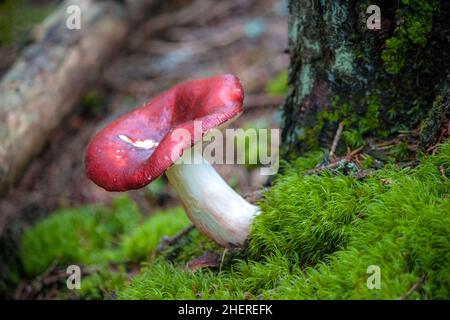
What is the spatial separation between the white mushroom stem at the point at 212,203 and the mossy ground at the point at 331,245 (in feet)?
0.33

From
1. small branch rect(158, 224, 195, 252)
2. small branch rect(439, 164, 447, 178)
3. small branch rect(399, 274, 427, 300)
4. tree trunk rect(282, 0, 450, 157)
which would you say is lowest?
small branch rect(158, 224, 195, 252)

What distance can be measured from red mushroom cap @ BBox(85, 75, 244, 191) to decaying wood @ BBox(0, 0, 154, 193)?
7.09ft

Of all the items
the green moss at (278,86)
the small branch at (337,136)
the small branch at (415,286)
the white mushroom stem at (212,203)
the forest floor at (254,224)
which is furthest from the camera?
the green moss at (278,86)

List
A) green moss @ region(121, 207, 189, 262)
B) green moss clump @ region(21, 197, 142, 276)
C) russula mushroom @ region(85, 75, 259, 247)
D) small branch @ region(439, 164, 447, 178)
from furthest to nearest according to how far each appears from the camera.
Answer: green moss clump @ region(21, 197, 142, 276)
green moss @ region(121, 207, 189, 262)
russula mushroom @ region(85, 75, 259, 247)
small branch @ region(439, 164, 447, 178)

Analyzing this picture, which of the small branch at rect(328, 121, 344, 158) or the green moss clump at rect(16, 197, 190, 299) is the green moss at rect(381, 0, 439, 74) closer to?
the small branch at rect(328, 121, 344, 158)

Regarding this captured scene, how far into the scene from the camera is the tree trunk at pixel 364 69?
2.68 metres

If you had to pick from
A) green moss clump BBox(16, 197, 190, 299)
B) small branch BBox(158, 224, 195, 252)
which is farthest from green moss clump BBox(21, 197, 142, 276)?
small branch BBox(158, 224, 195, 252)

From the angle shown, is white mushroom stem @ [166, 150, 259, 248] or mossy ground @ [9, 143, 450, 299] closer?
mossy ground @ [9, 143, 450, 299]

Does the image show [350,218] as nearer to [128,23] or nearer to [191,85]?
[191,85]

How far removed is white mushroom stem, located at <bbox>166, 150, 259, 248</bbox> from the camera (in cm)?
281

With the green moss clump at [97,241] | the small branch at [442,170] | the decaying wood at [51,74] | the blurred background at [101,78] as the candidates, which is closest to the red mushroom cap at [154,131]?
the green moss clump at [97,241]

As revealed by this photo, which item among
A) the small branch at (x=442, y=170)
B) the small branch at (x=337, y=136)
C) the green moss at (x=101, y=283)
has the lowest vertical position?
the green moss at (x=101, y=283)

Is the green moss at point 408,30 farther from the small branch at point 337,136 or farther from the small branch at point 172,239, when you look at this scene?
the small branch at point 172,239
